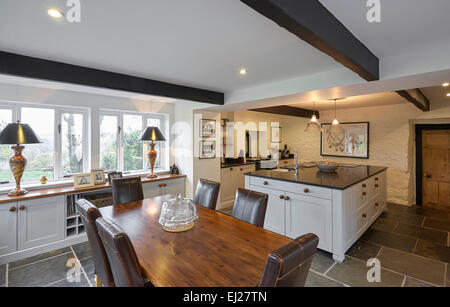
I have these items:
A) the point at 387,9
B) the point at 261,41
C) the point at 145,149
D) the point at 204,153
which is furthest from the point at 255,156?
the point at 387,9

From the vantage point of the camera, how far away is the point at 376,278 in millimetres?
2236

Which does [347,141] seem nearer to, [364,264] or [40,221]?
[364,264]

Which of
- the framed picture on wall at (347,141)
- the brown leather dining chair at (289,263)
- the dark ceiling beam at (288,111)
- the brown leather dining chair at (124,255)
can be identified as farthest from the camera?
the framed picture on wall at (347,141)

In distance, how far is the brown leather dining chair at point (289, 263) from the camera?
867 mm

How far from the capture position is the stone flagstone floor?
2209 mm

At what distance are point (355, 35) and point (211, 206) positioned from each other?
2.00 m

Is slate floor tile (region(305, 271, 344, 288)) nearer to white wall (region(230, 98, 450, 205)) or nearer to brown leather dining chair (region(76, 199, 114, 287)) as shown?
brown leather dining chair (region(76, 199, 114, 287))

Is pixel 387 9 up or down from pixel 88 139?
up

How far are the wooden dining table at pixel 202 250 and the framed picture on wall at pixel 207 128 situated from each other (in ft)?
7.59

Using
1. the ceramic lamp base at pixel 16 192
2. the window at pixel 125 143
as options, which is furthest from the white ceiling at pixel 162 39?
the ceramic lamp base at pixel 16 192

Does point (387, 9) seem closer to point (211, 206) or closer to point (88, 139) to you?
point (211, 206)

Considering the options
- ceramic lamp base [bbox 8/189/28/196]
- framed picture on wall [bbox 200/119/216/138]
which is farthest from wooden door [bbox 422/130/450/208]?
ceramic lamp base [bbox 8/189/28/196]

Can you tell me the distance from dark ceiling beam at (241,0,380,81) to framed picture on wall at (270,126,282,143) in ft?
14.8

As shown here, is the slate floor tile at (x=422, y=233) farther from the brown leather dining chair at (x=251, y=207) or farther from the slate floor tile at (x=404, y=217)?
the brown leather dining chair at (x=251, y=207)
